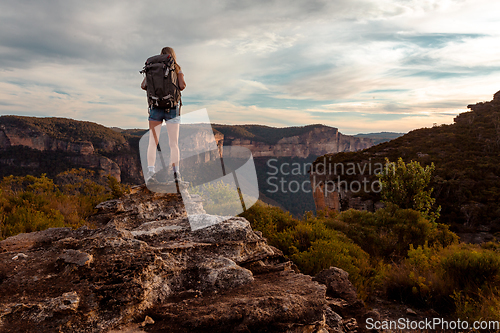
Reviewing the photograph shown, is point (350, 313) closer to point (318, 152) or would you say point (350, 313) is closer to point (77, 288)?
point (77, 288)

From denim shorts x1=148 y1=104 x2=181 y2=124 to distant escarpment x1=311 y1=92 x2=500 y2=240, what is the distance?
2385 cm

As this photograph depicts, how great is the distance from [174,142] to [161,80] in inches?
44.6

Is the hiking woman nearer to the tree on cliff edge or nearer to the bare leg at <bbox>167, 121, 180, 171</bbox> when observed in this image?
the bare leg at <bbox>167, 121, 180, 171</bbox>

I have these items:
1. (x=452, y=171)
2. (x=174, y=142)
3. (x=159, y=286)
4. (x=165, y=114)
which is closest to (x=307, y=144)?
(x=452, y=171)

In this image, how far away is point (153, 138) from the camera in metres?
4.79

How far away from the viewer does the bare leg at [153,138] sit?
4719mm

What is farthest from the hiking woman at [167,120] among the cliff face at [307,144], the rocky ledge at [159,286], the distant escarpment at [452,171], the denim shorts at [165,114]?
the cliff face at [307,144]

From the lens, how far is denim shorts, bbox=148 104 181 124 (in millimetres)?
4688

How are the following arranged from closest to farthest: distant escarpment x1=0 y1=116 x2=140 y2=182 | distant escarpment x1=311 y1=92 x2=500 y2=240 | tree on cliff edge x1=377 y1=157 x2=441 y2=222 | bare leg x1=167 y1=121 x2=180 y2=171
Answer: bare leg x1=167 y1=121 x2=180 y2=171
tree on cliff edge x1=377 y1=157 x2=441 y2=222
distant escarpment x1=311 y1=92 x2=500 y2=240
distant escarpment x1=0 y1=116 x2=140 y2=182

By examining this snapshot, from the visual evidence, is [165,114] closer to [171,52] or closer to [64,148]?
[171,52]

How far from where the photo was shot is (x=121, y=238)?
9.36 feet

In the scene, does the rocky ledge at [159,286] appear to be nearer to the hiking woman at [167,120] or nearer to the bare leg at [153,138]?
the bare leg at [153,138]

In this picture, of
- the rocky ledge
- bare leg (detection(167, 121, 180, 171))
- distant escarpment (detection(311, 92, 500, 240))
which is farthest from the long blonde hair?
distant escarpment (detection(311, 92, 500, 240))

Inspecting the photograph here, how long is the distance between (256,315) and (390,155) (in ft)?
130
